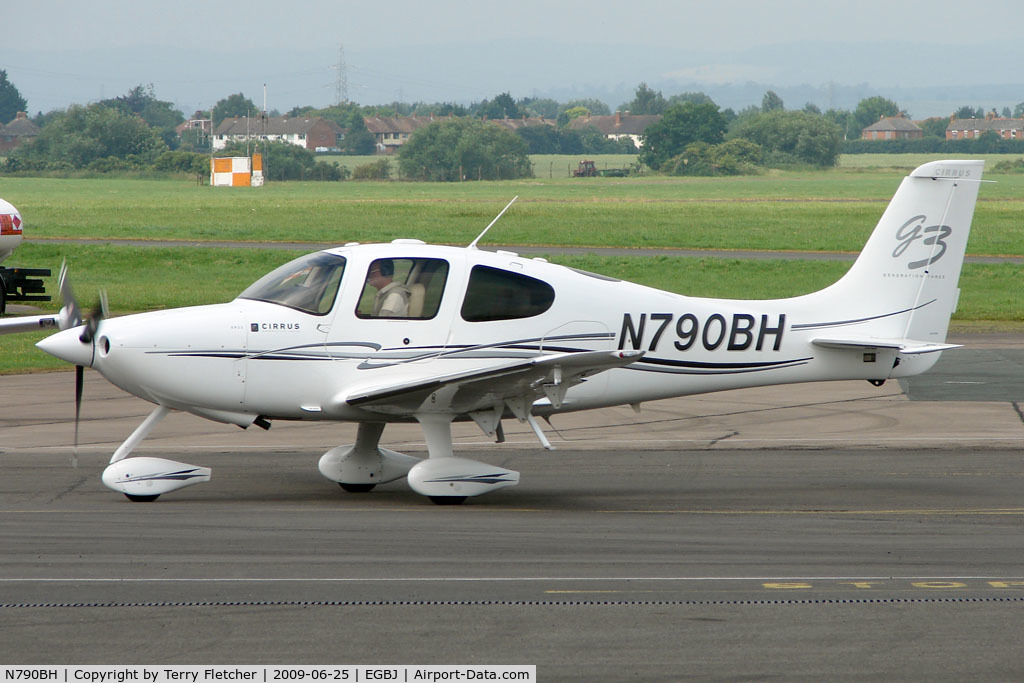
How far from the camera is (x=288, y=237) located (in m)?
47.4

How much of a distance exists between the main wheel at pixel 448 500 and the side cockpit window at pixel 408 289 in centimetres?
152

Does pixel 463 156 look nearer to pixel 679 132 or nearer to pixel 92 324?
pixel 679 132

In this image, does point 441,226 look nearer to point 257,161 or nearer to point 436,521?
point 436,521

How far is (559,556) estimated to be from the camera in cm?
873

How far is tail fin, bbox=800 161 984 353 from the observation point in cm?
1172

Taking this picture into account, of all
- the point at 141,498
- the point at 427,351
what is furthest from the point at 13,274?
the point at 427,351

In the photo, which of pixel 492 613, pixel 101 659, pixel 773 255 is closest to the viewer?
pixel 101 659

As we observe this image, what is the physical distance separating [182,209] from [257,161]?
39146mm

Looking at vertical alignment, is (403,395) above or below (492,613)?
above

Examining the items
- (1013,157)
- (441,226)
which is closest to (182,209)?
(441,226)

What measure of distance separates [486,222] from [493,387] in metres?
50.8

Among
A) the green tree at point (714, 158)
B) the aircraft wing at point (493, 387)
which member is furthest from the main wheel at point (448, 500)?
the green tree at point (714, 158)

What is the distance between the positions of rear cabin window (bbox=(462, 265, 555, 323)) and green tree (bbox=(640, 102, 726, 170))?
13278cm

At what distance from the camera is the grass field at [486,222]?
32.0 metres
